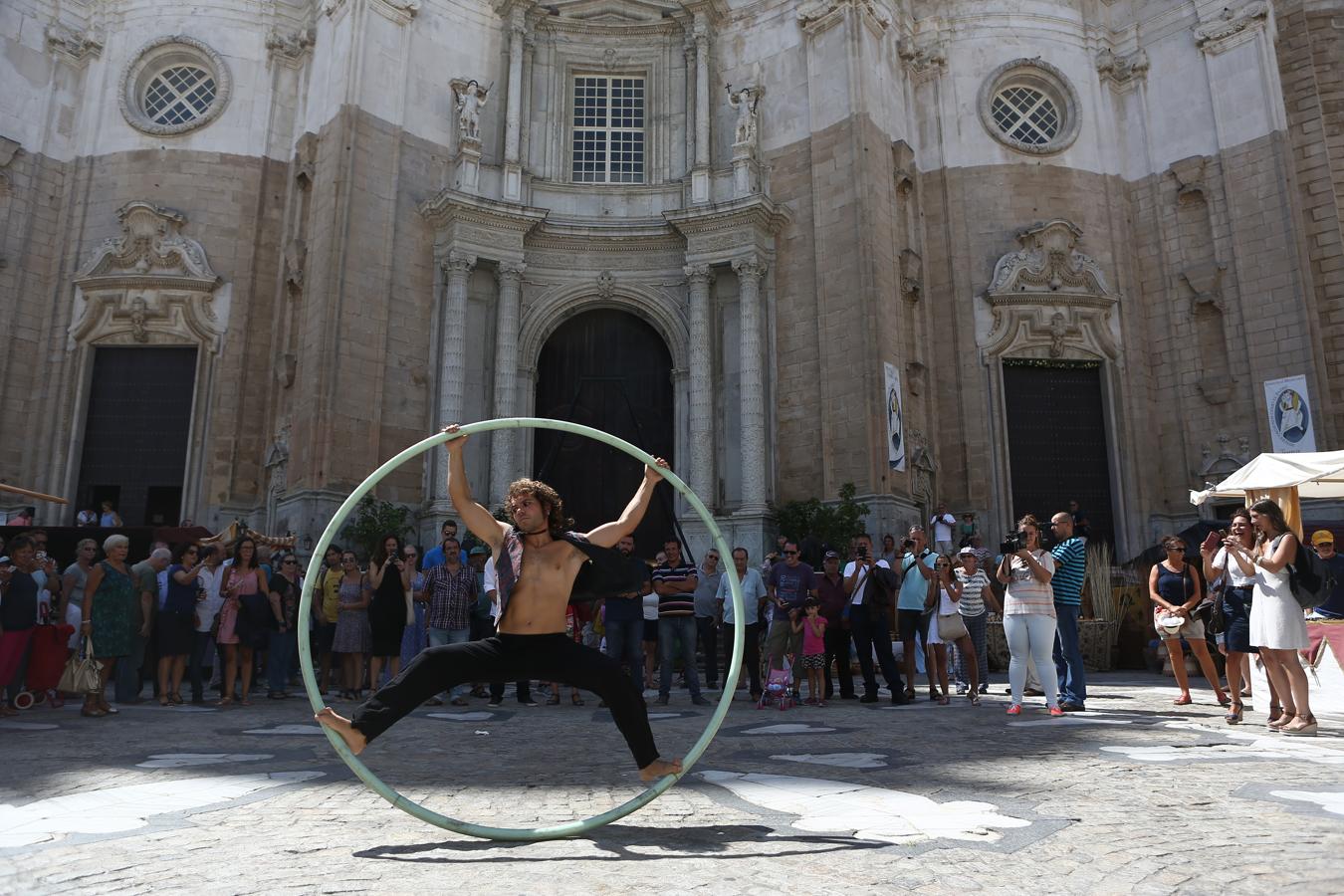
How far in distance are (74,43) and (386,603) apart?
Result: 2141 centimetres

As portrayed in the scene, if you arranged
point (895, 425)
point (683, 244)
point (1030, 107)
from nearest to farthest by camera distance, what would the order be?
point (895, 425)
point (683, 244)
point (1030, 107)

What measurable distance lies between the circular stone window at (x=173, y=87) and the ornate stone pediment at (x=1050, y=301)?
21.0 metres

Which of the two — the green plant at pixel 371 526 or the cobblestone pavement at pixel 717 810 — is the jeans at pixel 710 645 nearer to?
the cobblestone pavement at pixel 717 810

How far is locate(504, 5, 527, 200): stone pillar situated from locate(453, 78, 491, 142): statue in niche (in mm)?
708

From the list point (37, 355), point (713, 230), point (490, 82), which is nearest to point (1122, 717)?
point (713, 230)

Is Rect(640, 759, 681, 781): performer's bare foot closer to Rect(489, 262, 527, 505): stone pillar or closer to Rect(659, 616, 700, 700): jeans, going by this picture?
Rect(659, 616, 700, 700): jeans

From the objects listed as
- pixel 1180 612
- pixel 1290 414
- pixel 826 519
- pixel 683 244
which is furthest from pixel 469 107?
pixel 1290 414

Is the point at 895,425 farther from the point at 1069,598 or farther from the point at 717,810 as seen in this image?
the point at 717,810

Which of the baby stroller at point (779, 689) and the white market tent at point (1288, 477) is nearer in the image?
the baby stroller at point (779, 689)

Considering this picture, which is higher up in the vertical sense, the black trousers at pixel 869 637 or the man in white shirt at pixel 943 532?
the man in white shirt at pixel 943 532

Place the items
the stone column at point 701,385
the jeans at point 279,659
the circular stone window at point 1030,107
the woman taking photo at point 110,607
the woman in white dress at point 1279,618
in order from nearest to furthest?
the woman in white dress at point 1279,618
the woman taking photo at point 110,607
the jeans at point 279,659
the stone column at point 701,385
the circular stone window at point 1030,107

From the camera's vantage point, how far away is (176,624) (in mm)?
11891

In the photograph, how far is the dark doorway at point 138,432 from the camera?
2364 cm

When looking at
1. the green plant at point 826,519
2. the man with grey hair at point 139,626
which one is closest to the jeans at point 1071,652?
the green plant at point 826,519
